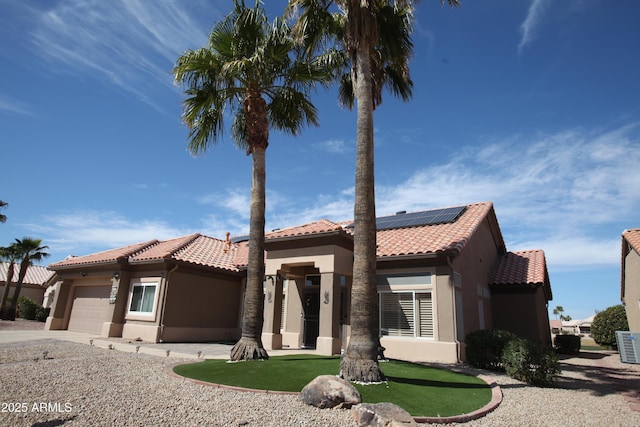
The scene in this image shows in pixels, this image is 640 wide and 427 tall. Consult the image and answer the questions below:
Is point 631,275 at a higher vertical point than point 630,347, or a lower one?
higher

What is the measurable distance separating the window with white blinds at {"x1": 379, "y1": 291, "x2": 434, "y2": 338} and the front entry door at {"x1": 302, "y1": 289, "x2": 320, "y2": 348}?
3.27m

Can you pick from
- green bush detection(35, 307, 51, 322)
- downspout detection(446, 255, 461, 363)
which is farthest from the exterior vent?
green bush detection(35, 307, 51, 322)

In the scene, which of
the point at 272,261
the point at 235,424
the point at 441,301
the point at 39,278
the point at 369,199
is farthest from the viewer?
the point at 39,278

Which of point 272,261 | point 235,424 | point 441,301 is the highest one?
point 272,261

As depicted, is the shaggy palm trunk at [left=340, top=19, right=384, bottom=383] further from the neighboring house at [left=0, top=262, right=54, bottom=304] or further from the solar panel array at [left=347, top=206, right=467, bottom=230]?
the neighboring house at [left=0, top=262, right=54, bottom=304]

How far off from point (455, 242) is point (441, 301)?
2.35 meters

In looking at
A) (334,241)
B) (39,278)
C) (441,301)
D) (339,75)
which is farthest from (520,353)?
(39,278)

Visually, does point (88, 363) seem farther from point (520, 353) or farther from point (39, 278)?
point (39, 278)

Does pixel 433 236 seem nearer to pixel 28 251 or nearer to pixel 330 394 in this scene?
pixel 330 394

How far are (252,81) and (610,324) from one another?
27368mm

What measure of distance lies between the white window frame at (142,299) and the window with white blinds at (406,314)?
1068 cm

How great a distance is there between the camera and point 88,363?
10.1m

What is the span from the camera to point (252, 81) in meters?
13.1

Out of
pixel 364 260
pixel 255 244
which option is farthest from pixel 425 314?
pixel 255 244
